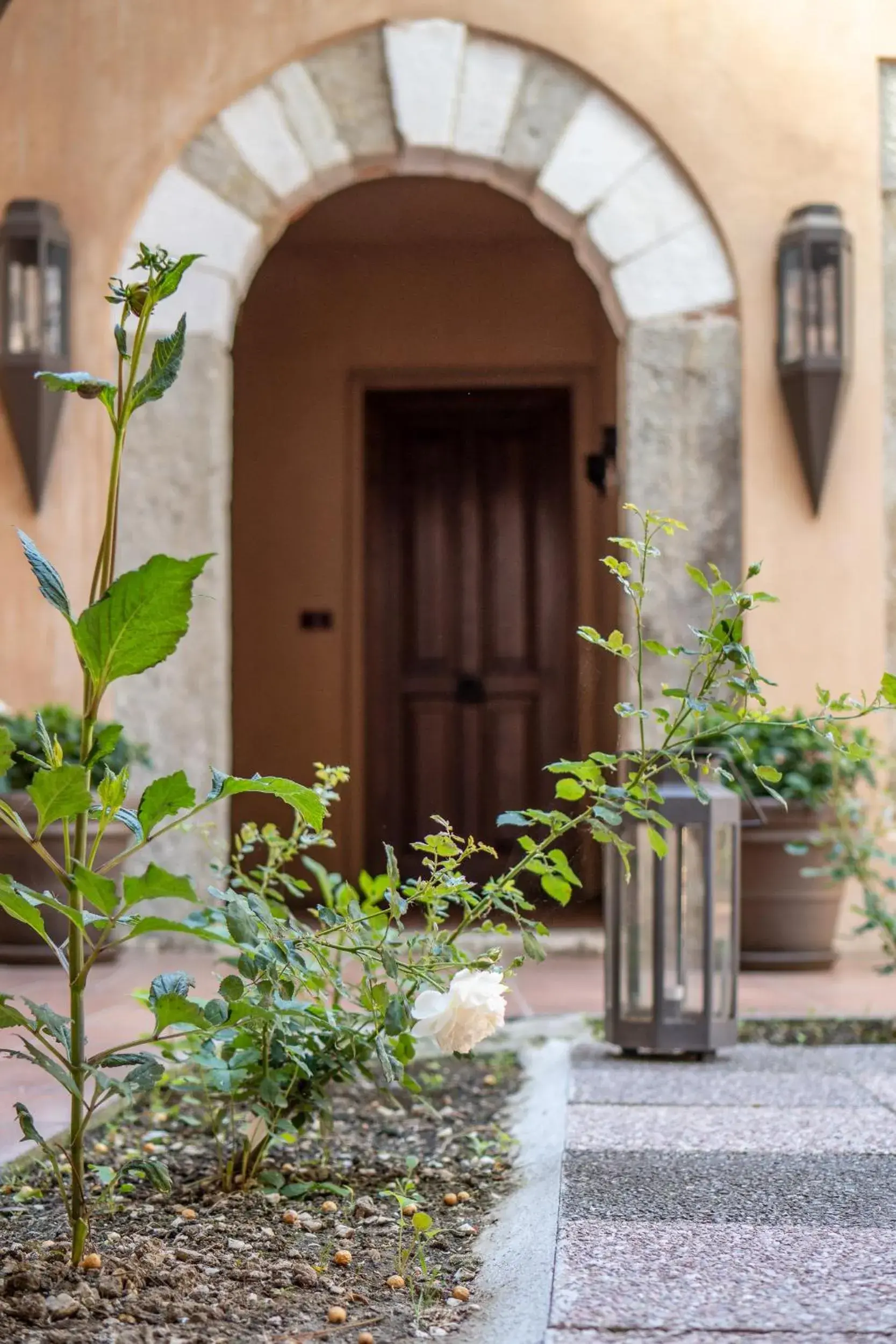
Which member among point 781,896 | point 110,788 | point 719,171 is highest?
point 719,171

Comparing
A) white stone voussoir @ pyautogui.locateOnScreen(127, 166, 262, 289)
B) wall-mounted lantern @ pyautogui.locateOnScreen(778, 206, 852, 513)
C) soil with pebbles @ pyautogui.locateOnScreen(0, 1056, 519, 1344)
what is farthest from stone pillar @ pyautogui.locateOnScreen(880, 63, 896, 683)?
soil with pebbles @ pyautogui.locateOnScreen(0, 1056, 519, 1344)

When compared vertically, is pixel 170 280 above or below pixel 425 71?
below

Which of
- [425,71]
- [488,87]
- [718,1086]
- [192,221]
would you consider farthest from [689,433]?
[718,1086]

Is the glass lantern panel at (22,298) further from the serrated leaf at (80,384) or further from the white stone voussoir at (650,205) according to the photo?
the serrated leaf at (80,384)

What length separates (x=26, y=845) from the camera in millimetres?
3717

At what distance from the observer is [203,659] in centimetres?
434

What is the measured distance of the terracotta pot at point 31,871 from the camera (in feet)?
12.3

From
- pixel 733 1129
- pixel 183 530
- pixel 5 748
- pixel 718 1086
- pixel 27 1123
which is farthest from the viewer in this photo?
pixel 183 530

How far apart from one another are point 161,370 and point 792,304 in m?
3.36

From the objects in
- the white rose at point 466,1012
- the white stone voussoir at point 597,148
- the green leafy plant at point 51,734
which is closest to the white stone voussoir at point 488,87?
the white stone voussoir at point 597,148

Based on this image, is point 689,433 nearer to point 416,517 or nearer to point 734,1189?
point 416,517

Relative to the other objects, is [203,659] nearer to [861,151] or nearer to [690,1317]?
[861,151]

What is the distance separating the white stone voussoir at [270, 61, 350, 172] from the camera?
4359 mm

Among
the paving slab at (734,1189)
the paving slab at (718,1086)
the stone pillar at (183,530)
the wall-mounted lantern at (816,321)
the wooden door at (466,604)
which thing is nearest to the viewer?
the paving slab at (734,1189)
